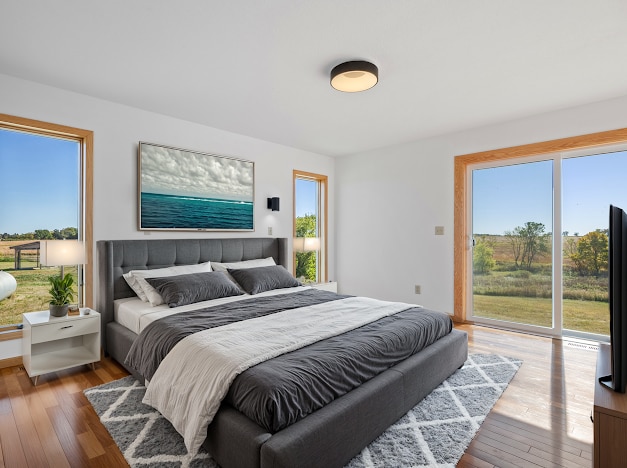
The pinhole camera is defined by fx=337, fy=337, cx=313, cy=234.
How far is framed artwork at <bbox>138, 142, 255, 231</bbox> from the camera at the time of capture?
146 inches

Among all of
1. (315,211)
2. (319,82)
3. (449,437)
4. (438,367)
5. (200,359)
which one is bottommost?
(449,437)

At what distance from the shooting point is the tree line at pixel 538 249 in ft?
11.9

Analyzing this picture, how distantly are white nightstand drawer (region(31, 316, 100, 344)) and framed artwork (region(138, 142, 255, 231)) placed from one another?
1123mm

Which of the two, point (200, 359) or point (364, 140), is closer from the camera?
point (200, 359)

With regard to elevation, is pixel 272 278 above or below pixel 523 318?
above

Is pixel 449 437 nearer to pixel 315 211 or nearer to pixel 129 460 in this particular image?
pixel 129 460

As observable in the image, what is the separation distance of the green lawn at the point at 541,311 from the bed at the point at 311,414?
5.47 ft

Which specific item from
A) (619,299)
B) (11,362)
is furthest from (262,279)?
(619,299)

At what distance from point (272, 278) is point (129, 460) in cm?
225

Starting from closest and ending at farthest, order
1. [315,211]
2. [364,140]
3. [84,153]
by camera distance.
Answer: [84,153], [364,140], [315,211]

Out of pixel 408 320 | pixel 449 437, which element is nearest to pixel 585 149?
pixel 408 320

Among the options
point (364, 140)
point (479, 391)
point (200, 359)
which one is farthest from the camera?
point (364, 140)

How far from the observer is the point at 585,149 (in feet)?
12.1

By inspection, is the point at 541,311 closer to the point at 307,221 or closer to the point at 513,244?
→ the point at 513,244
